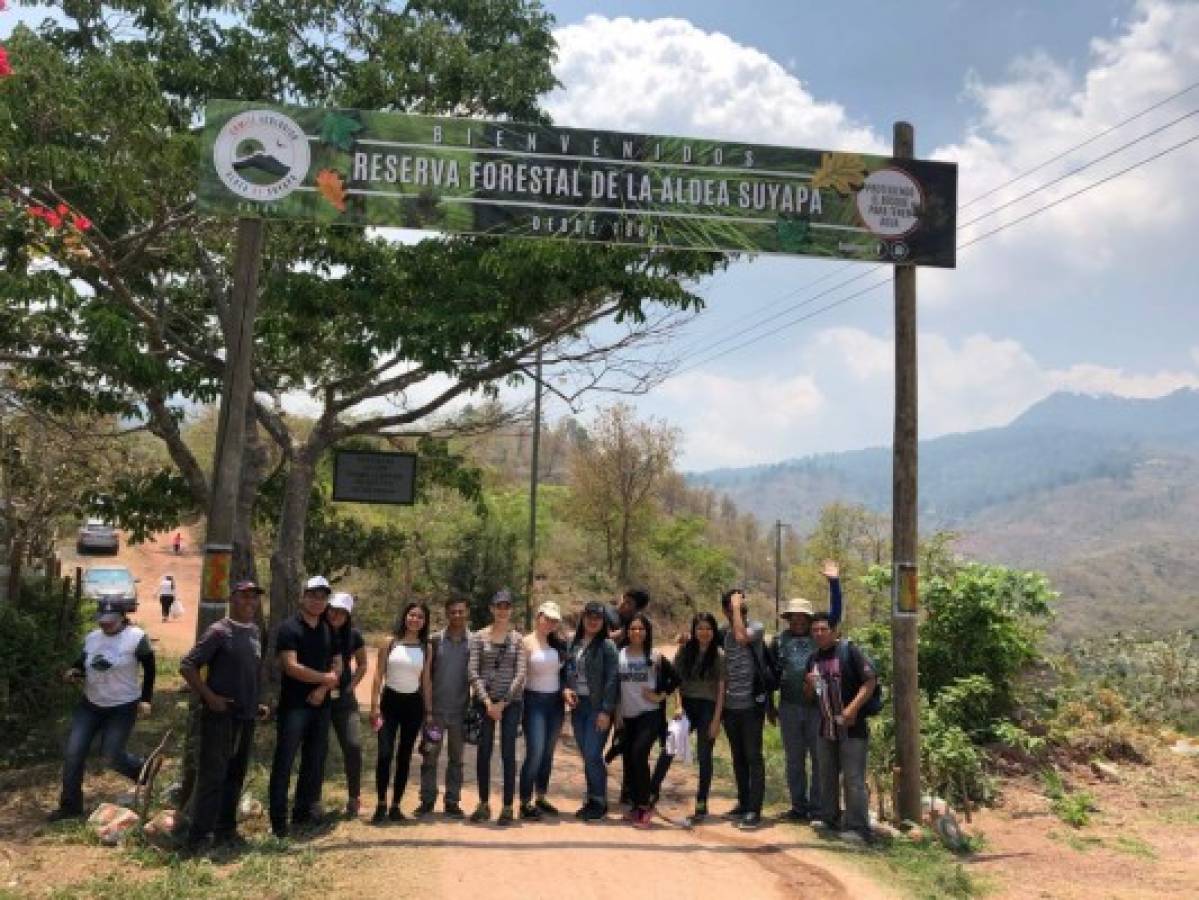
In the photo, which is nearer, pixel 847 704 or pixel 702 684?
pixel 847 704

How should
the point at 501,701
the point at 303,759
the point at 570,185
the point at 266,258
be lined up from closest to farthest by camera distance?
the point at 303,759 < the point at 501,701 < the point at 570,185 < the point at 266,258

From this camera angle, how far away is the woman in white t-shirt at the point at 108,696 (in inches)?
277

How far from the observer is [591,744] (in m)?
7.32

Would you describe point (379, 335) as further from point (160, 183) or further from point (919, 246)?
point (919, 246)

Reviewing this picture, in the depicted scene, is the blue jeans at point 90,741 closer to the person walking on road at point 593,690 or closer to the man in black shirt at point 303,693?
the man in black shirt at point 303,693

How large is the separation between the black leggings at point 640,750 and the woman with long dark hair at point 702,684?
22 cm

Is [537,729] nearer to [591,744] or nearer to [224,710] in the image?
[591,744]

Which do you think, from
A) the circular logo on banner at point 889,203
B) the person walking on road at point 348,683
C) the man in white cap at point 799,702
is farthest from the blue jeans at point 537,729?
the circular logo on banner at point 889,203

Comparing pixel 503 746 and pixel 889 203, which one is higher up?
pixel 889 203

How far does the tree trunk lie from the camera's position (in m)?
11.8

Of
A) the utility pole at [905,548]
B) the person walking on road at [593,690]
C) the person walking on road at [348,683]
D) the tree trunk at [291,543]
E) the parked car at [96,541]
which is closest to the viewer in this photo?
the person walking on road at [348,683]

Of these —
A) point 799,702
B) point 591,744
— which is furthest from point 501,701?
point 799,702

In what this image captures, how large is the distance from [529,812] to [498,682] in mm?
1034

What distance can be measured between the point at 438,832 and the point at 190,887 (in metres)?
1.70
